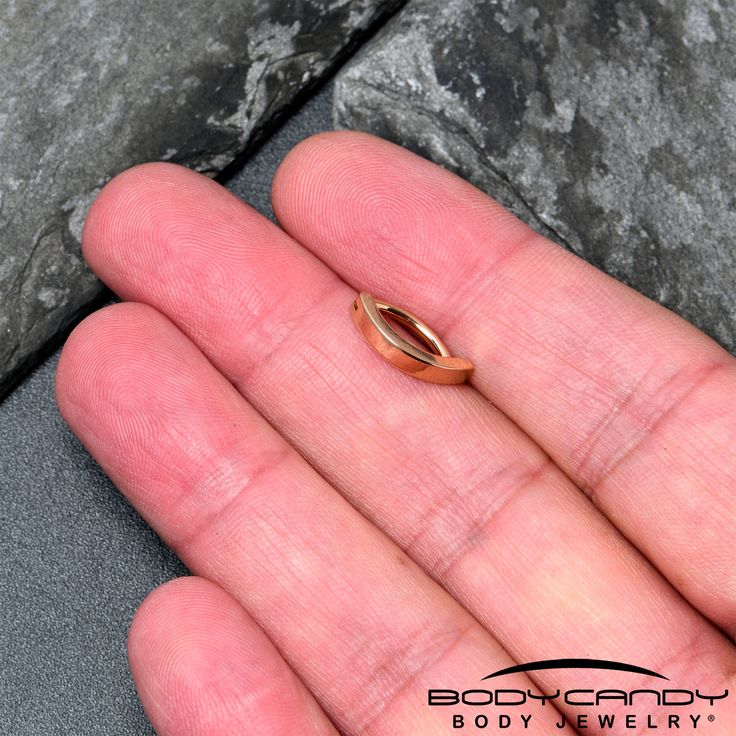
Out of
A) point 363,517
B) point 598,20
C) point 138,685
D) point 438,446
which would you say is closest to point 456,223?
point 438,446

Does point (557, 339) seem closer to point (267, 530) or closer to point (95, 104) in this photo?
point (267, 530)

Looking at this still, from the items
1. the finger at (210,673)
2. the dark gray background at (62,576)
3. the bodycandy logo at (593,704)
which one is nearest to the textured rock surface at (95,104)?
the dark gray background at (62,576)

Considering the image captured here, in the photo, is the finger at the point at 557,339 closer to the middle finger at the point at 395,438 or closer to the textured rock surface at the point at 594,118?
the middle finger at the point at 395,438

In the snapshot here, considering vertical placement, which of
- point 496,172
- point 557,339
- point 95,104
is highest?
point 95,104

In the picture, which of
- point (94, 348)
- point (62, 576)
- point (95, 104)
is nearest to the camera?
point (94, 348)

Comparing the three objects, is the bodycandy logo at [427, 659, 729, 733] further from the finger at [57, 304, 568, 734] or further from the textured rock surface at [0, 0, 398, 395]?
the textured rock surface at [0, 0, 398, 395]

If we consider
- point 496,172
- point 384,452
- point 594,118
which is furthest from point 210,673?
point 594,118

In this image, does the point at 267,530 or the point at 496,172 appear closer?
the point at 267,530
